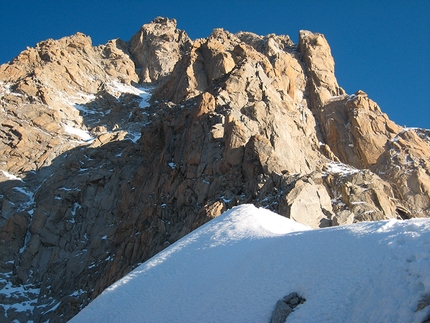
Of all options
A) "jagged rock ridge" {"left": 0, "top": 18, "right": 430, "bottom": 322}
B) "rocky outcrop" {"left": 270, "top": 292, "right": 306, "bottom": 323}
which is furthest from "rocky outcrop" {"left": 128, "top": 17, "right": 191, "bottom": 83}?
"rocky outcrop" {"left": 270, "top": 292, "right": 306, "bottom": 323}

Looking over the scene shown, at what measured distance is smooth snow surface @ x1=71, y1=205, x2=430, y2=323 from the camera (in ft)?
29.5

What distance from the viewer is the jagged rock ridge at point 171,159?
3325cm

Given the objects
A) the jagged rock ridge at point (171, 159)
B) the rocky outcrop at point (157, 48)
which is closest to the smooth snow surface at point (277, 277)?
the jagged rock ridge at point (171, 159)

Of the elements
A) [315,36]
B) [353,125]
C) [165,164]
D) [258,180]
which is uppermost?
[315,36]

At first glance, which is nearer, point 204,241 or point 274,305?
point 274,305

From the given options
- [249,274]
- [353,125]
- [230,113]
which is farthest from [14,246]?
[353,125]

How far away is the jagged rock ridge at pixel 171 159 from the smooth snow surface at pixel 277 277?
11770 millimetres

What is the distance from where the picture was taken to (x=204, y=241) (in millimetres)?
16906

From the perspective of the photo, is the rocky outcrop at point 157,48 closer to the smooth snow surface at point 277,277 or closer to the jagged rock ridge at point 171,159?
the jagged rock ridge at point 171,159

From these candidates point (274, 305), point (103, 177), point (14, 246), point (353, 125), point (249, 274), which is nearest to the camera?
point (274, 305)

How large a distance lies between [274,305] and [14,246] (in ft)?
135

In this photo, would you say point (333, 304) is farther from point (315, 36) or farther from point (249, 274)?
point (315, 36)

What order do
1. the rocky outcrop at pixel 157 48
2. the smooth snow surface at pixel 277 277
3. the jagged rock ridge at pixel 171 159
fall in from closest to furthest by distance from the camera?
the smooth snow surface at pixel 277 277
the jagged rock ridge at pixel 171 159
the rocky outcrop at pixel 157 48

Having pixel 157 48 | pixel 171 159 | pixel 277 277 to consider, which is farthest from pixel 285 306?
pixel 157 48
